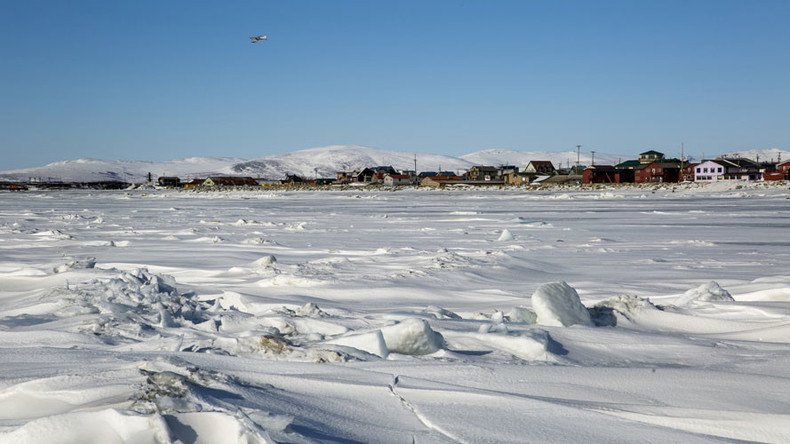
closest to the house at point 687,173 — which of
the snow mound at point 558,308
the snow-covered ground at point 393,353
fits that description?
the snow-covered ground at point 393,353

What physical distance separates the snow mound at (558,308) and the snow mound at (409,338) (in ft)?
3.59

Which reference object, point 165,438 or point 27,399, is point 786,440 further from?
point 27,399

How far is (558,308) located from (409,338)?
1.31m

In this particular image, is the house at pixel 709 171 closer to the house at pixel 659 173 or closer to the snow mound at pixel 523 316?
the house at pixel 659 173

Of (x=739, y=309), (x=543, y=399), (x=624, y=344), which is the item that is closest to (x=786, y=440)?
(x=543, y=399)

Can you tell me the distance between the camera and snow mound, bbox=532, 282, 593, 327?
438cm

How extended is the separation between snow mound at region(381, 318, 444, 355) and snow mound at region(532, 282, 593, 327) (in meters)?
1.09

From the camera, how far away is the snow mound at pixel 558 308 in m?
4.38

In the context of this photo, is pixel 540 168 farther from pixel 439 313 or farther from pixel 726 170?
pixel 439 313

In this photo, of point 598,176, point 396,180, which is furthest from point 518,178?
point 396,180

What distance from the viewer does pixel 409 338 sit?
3506 millimetres

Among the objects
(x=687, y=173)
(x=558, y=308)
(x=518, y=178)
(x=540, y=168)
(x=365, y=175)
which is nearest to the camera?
(x=558, y=308)

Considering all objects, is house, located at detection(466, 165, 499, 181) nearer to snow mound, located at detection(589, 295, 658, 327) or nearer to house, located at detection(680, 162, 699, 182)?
house, located at detection(680, 162, 699, 182)

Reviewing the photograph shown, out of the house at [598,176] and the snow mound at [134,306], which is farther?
the house at [598,176]
